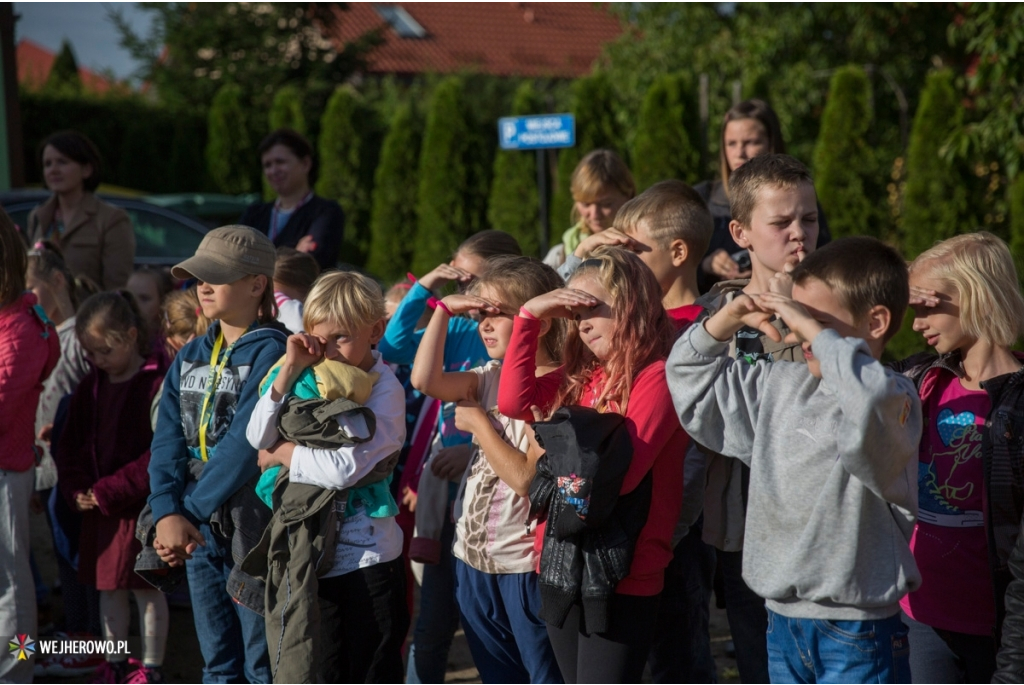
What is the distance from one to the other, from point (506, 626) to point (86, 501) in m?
2.15

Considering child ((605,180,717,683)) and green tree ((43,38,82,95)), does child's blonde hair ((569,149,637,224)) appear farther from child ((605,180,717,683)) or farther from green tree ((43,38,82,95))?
green tree ((43,38,82,95))

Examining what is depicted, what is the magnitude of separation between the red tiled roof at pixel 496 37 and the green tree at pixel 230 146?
11.4 m

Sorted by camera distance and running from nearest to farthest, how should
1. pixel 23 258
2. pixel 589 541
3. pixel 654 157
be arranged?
pixel 589 541
pixel 23 258
pixel 654 157

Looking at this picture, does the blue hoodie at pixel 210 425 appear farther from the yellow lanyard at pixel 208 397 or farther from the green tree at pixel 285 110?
the green tree at pixel 285 110

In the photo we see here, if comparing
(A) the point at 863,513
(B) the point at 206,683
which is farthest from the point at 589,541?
(B) the point at 206,683

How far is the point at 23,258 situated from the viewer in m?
3.93

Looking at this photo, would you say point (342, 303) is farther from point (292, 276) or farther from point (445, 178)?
point (445, 178)

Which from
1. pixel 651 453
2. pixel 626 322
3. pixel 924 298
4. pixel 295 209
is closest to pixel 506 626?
pixel 651 453

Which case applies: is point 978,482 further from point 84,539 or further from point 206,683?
point 84,539

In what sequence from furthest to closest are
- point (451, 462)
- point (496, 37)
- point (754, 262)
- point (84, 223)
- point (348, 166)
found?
point (496, 37) < point (348, 166) < point (84, 223) < point (451, 462) < point (754, 262)

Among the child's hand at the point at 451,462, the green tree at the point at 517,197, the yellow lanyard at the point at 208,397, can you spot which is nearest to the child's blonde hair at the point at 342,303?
the yellow lanyard at the point at 208,397

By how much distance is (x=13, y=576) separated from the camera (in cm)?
377

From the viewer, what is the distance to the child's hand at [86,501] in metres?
4.14

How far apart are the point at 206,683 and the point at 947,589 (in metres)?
2.58
